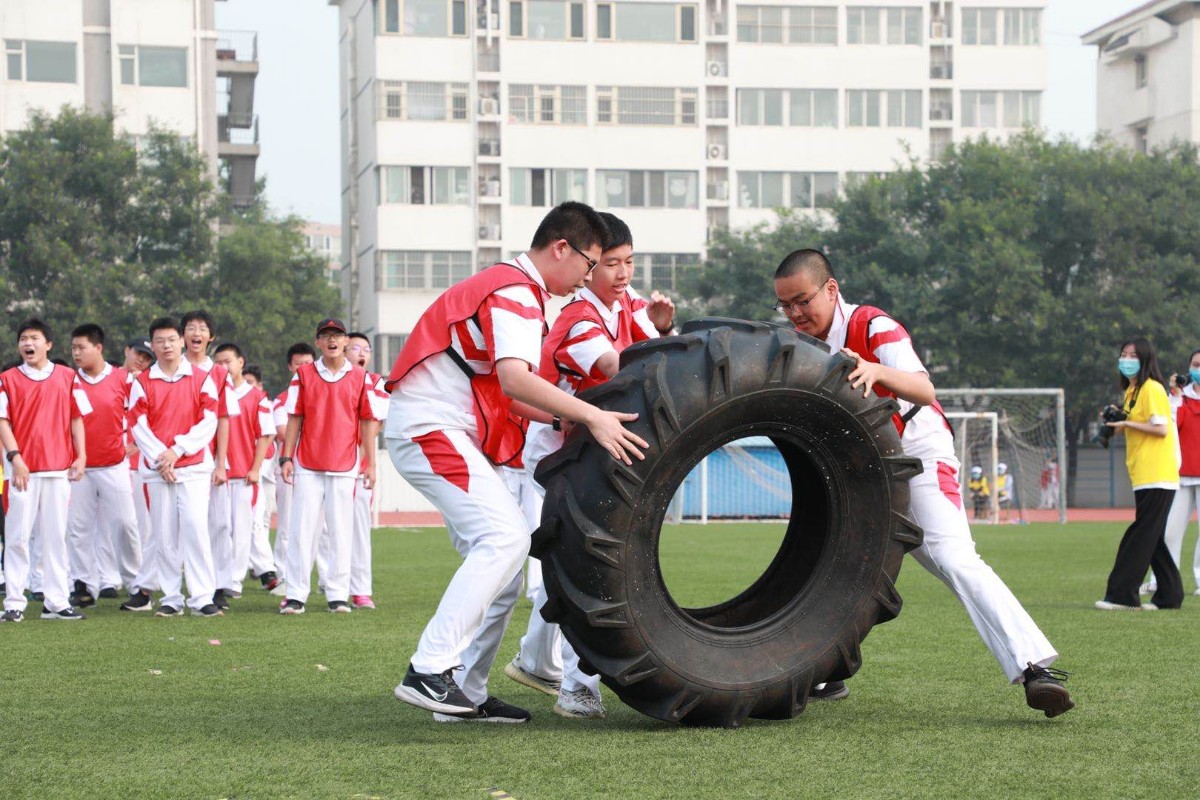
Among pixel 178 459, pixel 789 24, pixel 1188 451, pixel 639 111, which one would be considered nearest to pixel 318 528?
pixel 178 459

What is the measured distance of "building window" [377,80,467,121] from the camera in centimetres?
4903

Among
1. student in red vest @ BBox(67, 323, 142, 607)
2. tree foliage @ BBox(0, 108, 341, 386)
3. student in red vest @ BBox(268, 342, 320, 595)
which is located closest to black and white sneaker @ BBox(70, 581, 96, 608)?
student in red vest @ BBox(67, 323, 142, 607)

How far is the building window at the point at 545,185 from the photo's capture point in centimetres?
4966

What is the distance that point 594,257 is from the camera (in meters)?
6.17

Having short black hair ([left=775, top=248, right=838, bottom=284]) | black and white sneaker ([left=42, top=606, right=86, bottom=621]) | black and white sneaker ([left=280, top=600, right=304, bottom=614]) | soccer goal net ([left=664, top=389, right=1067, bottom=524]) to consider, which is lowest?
soccer goal net ([left=664, top=389, right=1067, bottom=524])

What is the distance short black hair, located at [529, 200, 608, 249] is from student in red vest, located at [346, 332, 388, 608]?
5.67 metres

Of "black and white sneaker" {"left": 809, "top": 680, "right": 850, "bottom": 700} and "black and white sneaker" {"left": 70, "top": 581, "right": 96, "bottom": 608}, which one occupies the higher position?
"black and white sneaker" {"left": 809, "top": 680, "right": 850, "bottom": 700}

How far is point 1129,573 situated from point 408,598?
557 centimetres

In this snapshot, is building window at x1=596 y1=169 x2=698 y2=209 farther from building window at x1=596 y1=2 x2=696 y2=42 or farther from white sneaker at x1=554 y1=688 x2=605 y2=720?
white sneaker at x1=554 y1=688 x2=605 y2=720

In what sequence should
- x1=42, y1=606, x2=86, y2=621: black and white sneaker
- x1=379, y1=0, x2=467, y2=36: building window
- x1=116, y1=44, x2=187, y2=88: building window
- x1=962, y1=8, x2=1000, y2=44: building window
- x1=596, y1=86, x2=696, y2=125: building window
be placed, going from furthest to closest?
x1=962, y1=8, x2=1000, y2=44: building window < x1=596, y1=86, x2=696, y2=125: building window < x1=379, y1=0, x2=467, y2=36: building window < x1=116, y1=44, x2=187, y2=88: building window < x1=42, y1=606, x2=86, y2=621: black and white sneaker

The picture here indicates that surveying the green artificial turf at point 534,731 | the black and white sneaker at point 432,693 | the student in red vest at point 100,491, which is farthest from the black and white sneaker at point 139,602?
the black and white sneaker at point 432,693

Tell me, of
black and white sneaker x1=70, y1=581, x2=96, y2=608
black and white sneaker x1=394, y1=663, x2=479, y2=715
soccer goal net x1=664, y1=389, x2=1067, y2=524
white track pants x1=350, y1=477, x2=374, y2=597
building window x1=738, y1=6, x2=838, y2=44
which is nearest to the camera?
black and white sneaker x1=394, y1=663, x2=479, y2=715

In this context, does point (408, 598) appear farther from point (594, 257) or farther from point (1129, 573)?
point (594, 257)

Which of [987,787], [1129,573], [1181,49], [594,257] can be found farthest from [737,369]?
[1181,49]
